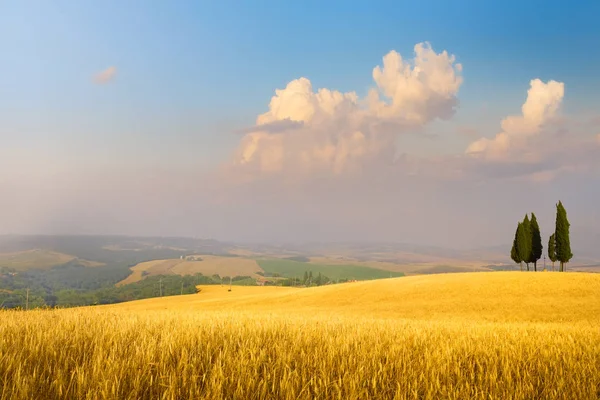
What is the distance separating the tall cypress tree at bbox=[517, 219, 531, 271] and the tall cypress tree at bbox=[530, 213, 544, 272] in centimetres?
136

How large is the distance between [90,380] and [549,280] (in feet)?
170

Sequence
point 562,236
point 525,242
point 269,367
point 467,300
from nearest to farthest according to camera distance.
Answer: point 269,367 < point 467,300 < point 562,236 < point 525,242

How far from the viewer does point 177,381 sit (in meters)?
5.04

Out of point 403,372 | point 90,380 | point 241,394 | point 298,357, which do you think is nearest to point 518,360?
point 403,372

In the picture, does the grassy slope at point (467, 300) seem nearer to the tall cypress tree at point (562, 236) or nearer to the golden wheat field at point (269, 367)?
the golden wheat field at point (269, 367)

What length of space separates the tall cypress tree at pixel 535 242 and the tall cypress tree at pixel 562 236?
5498 millimetres

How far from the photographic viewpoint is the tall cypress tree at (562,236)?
71.6 meters

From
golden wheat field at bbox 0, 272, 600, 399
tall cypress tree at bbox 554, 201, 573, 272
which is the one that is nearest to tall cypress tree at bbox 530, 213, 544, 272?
tall cypress tree at bbox 554, 201, 573, 272

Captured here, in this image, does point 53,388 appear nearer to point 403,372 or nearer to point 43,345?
point 43,345

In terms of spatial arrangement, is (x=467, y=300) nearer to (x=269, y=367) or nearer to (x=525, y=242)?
(x=269, y=367)

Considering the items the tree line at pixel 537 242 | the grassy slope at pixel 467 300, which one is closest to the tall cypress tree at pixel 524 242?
the tree line at pixel 537 242

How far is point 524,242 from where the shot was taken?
254 ft

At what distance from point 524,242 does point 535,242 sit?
9.45 ft

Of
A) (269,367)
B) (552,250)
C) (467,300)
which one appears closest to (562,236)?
(552,250)
